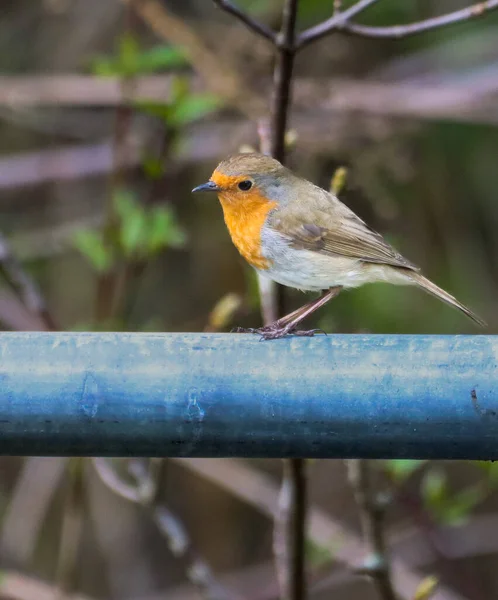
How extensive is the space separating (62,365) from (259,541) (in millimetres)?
4644

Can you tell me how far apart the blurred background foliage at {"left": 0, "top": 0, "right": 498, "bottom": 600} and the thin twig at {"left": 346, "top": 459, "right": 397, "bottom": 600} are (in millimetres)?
735

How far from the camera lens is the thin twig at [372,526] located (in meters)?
2.39

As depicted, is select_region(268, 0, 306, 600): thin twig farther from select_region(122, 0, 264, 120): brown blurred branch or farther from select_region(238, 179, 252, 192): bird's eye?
select_region(122, 0, 264, 120): brown blurred branch

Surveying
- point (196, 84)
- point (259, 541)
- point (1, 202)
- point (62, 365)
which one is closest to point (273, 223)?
point (62, 365)

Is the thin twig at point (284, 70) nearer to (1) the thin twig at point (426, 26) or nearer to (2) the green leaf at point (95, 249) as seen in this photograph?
(1) the thin twig at point (426, 26)

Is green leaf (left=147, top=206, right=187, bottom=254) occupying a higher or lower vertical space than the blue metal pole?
higher

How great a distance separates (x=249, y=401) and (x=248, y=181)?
1.45 metres

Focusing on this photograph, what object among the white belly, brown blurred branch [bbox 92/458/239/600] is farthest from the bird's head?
brown blurred branch [bbox 92/458/239/600]

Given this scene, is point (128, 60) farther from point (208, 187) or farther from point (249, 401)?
point (249, 401)

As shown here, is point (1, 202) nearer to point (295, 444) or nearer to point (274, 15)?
point (274, 15)

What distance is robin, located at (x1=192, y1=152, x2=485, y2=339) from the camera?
8.79ft

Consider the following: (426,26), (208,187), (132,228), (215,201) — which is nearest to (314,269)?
(208,187)

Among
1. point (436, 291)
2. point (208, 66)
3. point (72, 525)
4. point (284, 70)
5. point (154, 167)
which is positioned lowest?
point (72, 525)

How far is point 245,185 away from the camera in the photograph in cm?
276
